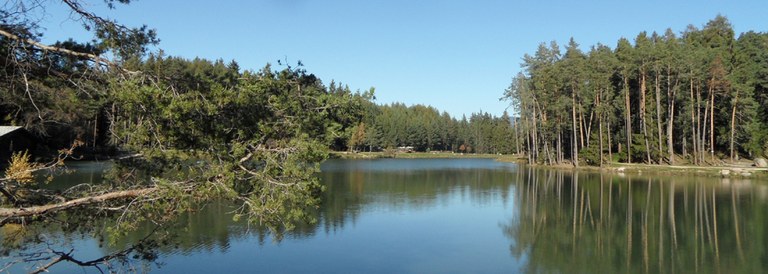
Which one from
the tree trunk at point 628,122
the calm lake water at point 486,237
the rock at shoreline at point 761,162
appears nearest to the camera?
the calm lake water at point 486,237

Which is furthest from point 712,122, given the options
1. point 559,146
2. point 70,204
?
point 70,204

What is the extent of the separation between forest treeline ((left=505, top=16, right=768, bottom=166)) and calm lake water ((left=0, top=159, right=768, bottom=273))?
15987 millimetres

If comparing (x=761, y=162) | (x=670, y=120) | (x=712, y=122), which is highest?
(x=670, y=120)

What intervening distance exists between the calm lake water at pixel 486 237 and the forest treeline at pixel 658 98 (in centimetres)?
1599

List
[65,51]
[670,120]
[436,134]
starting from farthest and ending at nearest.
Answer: [436,134] → [670,120] → [65,51]

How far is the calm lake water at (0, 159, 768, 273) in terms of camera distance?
35.2ft

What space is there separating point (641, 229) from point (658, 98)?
27744 millimetres

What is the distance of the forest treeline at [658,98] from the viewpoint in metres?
37.9

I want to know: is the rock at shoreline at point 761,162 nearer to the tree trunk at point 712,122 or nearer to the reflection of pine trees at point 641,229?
the tree trunk at point 712,122

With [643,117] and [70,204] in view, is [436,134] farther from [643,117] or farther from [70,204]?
[70,204]

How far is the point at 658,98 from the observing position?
127 ft

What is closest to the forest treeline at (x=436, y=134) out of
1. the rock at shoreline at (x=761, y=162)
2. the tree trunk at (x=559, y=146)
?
the tree trunk at (x=559, y=146)

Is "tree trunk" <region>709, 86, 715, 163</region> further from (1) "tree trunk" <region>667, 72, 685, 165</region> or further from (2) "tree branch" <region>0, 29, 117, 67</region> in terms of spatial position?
(2) "tree branch" <region>0, 29, 117, 67</region>

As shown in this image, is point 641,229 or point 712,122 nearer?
point 641,229
